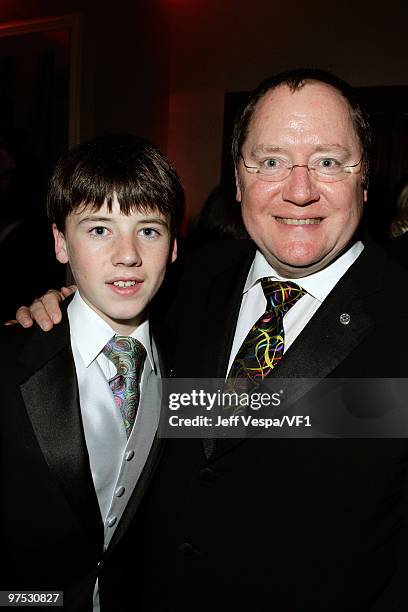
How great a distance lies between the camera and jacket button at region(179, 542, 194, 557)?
1.42 m

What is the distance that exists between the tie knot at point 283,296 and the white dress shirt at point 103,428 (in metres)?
0.42

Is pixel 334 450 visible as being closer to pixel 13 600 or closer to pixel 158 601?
pixel 158 601

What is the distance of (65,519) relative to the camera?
52.2 inches

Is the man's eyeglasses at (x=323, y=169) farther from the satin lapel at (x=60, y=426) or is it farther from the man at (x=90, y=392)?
the satin lapel at (x=60, y=426)

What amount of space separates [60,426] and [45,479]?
123mm

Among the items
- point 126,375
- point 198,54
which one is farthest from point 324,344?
point 198,54

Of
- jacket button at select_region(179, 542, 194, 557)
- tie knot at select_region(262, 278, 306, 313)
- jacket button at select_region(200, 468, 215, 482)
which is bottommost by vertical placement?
jacket button at select_region(179, 542, 194, 557)

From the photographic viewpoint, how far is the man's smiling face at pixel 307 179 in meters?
1.40

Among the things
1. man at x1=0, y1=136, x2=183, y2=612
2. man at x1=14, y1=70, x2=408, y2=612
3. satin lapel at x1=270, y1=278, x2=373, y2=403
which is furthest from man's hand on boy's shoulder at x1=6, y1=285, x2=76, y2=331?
satin lapel at x1=270, y1=278, x2=373, y2=403

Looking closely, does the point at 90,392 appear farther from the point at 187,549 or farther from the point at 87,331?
the point at 187,549

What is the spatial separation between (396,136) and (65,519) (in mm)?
4208

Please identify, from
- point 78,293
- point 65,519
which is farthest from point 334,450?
point 78,293

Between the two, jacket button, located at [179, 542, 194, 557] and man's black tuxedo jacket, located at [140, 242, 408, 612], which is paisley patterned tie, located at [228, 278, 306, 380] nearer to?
man's black tuxedo jacket, located at [140, 242, 408, 612]

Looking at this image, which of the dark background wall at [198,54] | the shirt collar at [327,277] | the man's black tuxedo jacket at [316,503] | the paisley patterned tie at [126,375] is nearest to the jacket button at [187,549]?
the man's black tuxedo jacket at [316,503]
